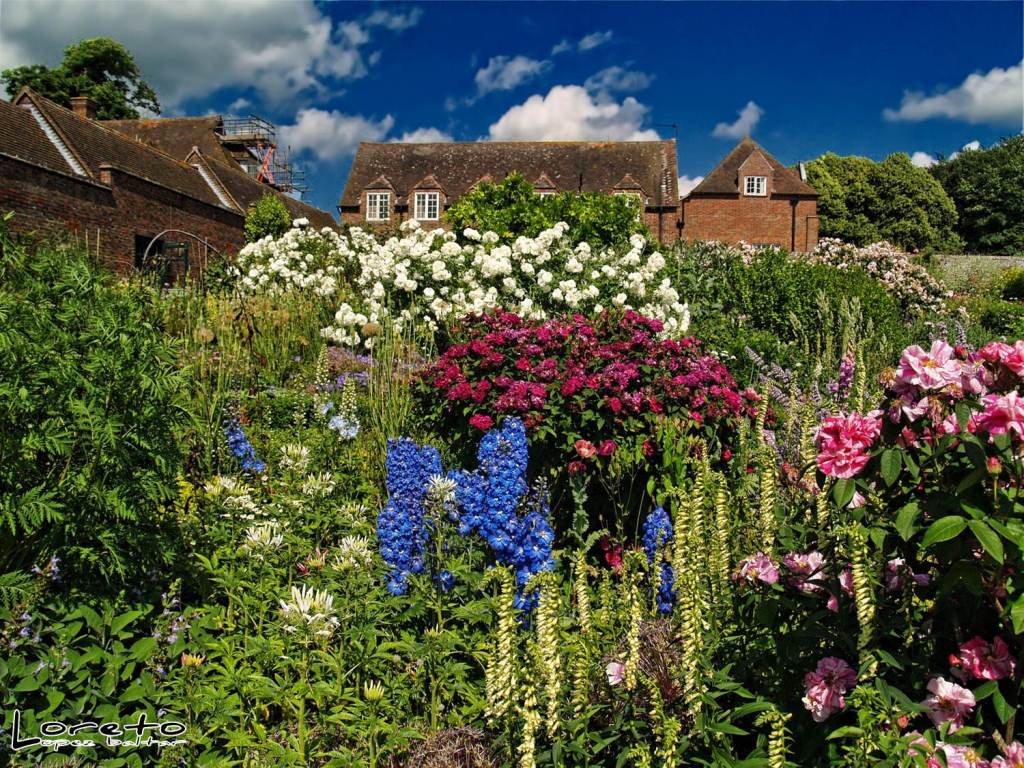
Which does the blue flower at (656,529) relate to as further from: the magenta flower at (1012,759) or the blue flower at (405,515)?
the magenta flower at (1012,759)

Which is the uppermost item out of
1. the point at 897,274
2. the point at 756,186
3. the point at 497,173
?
the point at 497,173

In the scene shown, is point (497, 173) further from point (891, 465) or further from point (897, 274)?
point (891, 465)

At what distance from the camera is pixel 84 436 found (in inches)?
100.0

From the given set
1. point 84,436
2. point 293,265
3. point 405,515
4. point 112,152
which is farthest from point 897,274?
point 112,152

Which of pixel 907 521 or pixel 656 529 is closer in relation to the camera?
pixel 907 521

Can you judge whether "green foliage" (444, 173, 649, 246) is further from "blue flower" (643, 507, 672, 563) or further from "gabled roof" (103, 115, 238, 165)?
"gabled roof" (103, 115, 238, 165)

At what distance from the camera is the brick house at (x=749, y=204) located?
3422 cm

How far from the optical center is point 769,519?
8.01 ft

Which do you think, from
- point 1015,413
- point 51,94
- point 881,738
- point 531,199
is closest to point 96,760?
point 881,738

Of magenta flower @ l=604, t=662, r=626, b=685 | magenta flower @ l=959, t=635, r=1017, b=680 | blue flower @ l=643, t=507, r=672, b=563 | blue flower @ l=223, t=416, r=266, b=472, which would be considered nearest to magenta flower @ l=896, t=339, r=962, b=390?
magenta flower @ l=959, t=635, r=1017, b=680

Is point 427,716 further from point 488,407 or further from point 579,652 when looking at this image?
point 488,407

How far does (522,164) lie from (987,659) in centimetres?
3500

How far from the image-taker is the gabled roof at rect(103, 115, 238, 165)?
35.2 meters

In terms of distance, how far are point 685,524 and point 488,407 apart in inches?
79.5
